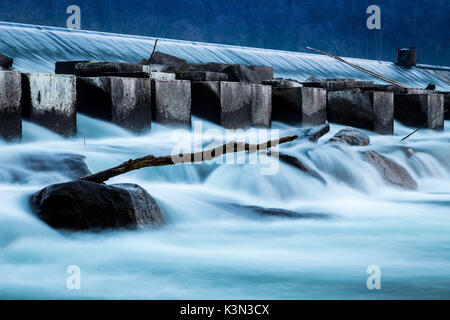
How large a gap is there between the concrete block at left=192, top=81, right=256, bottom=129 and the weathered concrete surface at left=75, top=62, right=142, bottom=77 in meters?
0.78

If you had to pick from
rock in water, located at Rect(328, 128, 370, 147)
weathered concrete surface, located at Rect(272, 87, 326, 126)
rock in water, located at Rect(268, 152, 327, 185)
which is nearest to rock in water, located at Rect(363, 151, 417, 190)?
rock in water, located at Rect(328, 128, 370, 147)

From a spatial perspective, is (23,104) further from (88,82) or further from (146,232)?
(146,232)

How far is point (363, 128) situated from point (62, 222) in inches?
254

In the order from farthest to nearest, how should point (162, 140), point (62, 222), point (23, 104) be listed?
point (162, 140) → point (23, 104) → point (62, 222)

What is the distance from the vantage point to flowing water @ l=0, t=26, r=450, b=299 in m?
3.26

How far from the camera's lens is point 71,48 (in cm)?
1472

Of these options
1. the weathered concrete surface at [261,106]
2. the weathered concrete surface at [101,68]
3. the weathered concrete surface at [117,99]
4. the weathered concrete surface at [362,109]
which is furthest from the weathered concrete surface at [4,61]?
the weathered concrete surface at [362,109]

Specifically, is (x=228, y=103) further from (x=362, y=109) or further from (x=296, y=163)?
(x=362, y=109)

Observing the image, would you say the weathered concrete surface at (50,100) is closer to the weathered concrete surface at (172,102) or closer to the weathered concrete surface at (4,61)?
the weathered concrete surface at (172,102)

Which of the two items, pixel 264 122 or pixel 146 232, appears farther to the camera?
pixel 264 122

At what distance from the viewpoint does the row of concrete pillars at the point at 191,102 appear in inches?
244

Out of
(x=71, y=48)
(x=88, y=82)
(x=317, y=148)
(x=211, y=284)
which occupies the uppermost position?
(x=71, y=48)

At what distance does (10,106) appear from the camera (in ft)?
19.2
